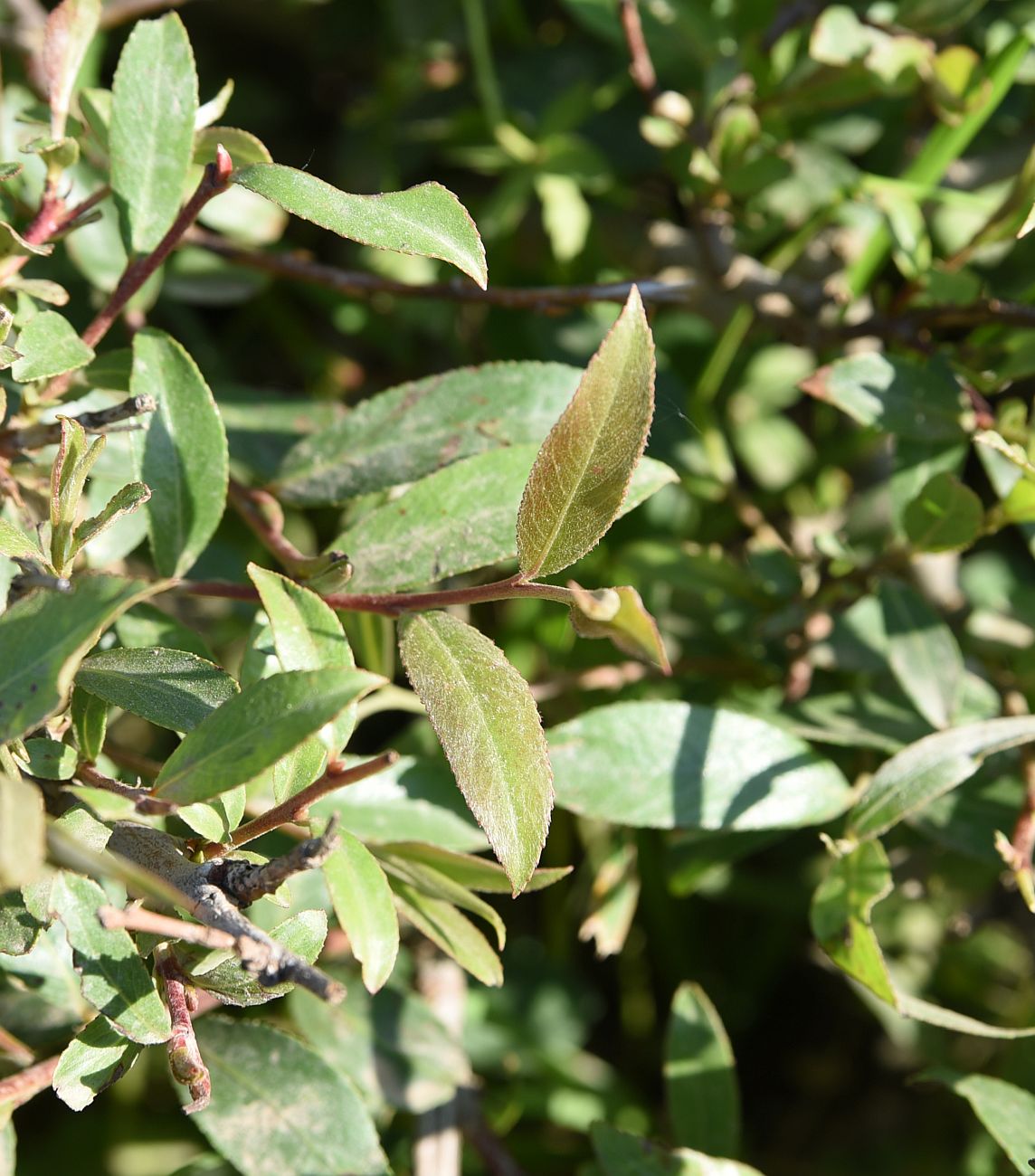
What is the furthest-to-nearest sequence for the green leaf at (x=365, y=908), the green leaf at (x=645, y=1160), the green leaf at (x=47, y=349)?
the green leaf at (x=645, y=1160) → the green leaf at (x=47, y=349) → the green leaf at (x=365, y=908)

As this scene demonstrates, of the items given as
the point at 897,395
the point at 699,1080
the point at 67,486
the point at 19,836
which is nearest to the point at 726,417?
the point at 897,395

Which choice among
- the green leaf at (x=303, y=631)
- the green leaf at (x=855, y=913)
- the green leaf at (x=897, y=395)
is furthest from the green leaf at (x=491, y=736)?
the green leaf at (x=897, y=395)

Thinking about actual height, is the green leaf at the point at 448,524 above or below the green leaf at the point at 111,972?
above

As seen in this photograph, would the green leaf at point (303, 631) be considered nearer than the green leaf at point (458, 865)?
Yes

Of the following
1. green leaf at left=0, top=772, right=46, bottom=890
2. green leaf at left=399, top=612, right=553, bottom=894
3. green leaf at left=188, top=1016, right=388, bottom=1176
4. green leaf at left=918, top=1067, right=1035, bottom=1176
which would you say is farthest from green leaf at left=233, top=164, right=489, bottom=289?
green leaf at left=918, top=1067, right=1035, bottom=1176

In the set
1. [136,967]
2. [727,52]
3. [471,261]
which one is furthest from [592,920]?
[727,52]

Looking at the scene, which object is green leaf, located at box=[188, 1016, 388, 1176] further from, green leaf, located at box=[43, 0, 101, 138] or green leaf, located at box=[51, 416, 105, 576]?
green leaf, located at box=[43, 0, 101, 138]

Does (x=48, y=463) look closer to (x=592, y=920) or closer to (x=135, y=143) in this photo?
(x=135, y=143)

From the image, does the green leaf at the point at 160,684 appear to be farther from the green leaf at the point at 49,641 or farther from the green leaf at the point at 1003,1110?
the green leaf at the point at 1003,1110
